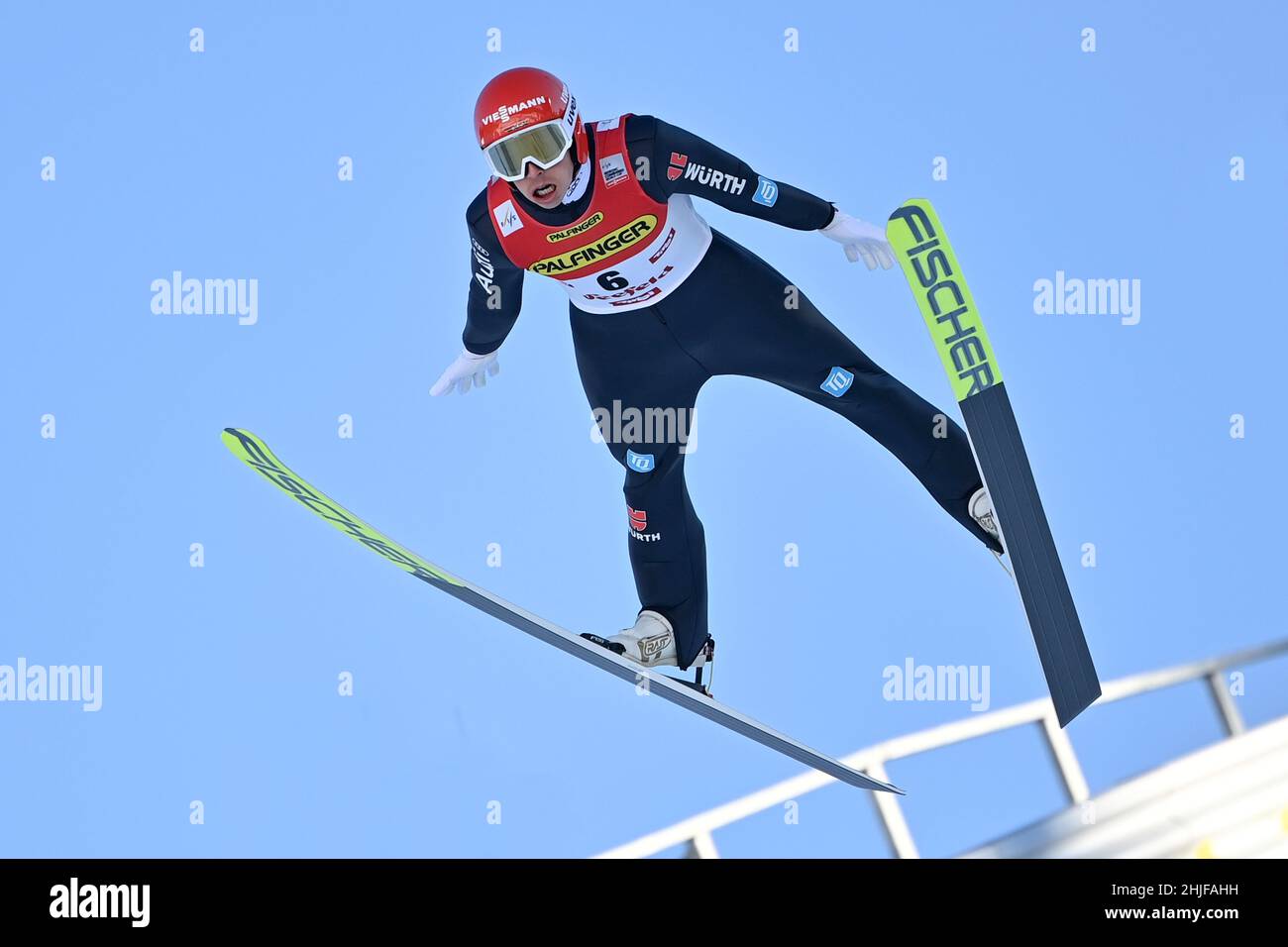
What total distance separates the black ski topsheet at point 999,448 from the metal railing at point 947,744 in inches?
6.5

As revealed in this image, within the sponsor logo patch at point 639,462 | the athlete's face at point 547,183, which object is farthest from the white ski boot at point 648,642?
the athlete's face at point 547,183

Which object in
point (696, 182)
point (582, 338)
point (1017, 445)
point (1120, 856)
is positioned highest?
point (696, 182)

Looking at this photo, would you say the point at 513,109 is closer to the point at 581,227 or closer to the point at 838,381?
Answer: the point at 581,227

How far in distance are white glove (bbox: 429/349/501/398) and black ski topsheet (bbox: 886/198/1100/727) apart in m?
1.44

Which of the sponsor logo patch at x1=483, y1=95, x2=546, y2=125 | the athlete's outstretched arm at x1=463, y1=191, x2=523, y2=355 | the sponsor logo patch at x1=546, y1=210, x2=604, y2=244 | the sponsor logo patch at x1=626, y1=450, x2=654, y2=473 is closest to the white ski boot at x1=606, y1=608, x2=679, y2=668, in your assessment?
the sponsor logo patch at x1=626, y1=450, x2=654, y2=473

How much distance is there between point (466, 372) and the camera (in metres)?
5.23

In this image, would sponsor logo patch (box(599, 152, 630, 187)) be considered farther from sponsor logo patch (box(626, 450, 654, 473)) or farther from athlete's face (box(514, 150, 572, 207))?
sponsor logo patch (box(626, 450, 654, 473))

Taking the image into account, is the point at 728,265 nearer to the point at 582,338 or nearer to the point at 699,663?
the point at 582,338

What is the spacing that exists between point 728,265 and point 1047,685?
5.22ft

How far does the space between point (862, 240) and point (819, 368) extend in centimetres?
43

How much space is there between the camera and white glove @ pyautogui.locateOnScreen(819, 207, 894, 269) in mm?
4820

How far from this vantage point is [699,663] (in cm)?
530

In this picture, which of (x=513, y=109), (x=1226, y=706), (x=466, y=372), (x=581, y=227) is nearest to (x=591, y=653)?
(x=466, y=372)
